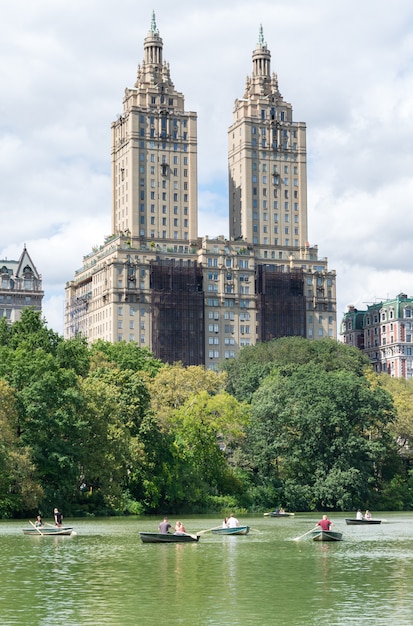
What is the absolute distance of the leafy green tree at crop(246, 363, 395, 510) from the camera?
413 feet

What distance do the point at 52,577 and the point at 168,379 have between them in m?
79.8

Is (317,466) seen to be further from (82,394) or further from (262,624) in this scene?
(262,624)

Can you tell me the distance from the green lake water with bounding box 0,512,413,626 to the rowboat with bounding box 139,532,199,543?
48 cm

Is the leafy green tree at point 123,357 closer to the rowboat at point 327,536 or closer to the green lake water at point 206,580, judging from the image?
the green lake water at point 206,580

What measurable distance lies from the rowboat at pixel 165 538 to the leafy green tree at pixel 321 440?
179 feet

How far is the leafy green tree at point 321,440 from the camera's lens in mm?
125938

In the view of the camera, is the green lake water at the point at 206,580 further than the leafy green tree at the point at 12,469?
No

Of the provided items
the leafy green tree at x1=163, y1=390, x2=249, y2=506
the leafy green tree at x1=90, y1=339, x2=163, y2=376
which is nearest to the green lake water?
the leafy green tree at x1=163, y1=390, x2=249, y2=506

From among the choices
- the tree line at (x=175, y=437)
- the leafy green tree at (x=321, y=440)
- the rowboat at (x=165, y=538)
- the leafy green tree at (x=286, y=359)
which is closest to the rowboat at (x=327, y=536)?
the rowboat at (x=165, y=538)

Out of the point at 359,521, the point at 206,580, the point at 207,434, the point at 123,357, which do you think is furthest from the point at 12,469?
the point at 206,580

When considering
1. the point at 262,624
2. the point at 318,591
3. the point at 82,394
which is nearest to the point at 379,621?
the point at 262,624

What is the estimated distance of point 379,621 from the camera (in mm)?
39594

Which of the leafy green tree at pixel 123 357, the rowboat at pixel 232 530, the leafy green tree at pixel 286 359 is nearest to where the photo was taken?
the rowboat at pixel 232 530

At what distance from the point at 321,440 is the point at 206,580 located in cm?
7703
